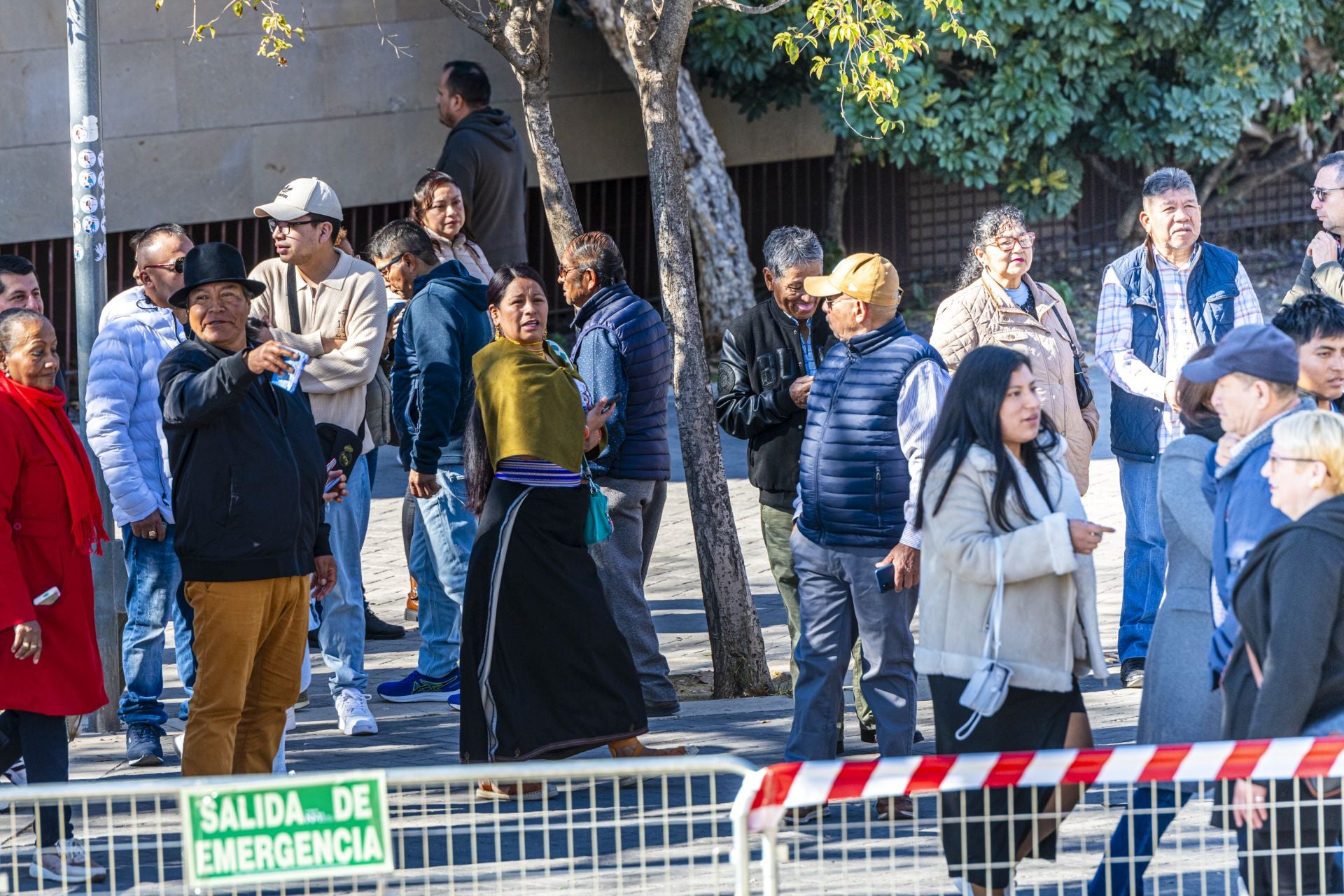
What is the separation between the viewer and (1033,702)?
4727 mm

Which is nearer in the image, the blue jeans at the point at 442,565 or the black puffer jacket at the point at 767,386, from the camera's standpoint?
the black puffer jacket at the point at 767,386

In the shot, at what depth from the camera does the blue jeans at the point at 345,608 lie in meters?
7.14

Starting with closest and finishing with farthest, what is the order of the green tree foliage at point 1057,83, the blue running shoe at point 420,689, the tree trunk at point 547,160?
the blue running shoe at point 420,689
the tree trunk at point 547,160
the green tree foliage at point 1057,83

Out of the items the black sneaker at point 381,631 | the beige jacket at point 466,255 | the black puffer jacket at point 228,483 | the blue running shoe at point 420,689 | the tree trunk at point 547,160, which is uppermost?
the tree trunk at point 547,160

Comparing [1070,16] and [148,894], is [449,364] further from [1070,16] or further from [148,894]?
[1070,16]

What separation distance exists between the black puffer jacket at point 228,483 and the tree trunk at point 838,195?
11.5m

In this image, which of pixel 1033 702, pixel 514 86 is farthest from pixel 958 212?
pixel 1033 702

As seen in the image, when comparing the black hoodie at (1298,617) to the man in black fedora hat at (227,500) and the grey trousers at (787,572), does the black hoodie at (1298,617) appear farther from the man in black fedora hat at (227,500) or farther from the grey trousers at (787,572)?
the man in black fedora hat at (227,500)

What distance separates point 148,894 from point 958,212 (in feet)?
46.1

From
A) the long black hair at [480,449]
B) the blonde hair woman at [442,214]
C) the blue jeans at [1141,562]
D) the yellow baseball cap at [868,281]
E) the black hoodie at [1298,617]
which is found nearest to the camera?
the black hoodie at [1298,617]

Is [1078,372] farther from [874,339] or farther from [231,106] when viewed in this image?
[231,106]

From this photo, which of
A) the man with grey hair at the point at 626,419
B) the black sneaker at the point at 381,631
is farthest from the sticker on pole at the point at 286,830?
the black sneaker at the point at 381,631

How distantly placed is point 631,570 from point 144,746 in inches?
79.8

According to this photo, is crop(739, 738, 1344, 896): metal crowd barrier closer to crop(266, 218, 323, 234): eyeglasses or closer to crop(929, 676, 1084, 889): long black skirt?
crop(929, 676, 1084, 889): long black skirt
